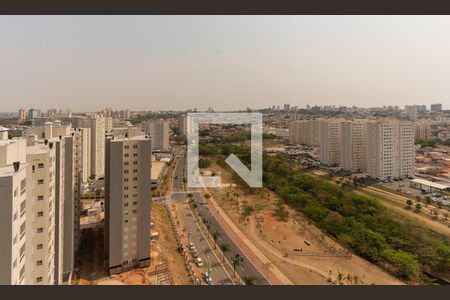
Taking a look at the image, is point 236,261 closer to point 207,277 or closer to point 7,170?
point 207,277

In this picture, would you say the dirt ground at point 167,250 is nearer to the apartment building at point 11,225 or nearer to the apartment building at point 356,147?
the apartment building at point 11,225

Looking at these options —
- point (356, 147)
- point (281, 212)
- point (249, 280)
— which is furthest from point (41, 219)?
point (356, 147)

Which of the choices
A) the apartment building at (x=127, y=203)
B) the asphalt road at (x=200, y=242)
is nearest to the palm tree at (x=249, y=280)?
the asphalt road at (x=200, y=242)

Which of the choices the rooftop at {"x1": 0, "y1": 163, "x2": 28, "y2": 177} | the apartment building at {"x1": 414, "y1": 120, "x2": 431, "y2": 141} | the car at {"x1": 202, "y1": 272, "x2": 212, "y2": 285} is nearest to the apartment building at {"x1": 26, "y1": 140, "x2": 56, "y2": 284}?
the rooftop at {"x1": 0, "y1": 163, "x2": 28, "y2": 177}

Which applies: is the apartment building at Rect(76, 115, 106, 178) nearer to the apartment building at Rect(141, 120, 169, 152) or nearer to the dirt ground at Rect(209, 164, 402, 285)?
the apartment building at Rect(141, 120, 169, 152)

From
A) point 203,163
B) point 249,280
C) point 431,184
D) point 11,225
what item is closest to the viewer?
point 11,225

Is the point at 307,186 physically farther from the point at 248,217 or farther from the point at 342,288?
the point at 342,288

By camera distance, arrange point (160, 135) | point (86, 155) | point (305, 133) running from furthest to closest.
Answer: point (305, 133), point (160, 135), point (86, 155)
